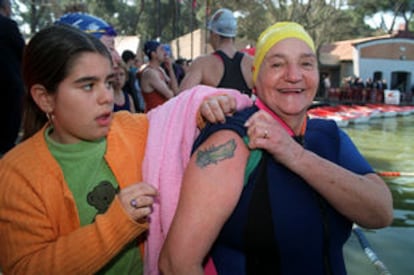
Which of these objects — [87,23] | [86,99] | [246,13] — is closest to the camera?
[86,99]

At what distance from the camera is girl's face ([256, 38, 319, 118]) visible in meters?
1.73

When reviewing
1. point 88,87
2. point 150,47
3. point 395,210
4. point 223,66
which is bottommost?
point 395,210

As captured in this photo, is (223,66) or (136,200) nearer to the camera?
(136,200)

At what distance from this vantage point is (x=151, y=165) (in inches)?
65.2

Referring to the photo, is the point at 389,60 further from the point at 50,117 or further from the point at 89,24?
the point at 50,117

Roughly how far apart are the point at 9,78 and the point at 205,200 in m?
2.54

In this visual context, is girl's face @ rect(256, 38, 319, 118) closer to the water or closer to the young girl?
the young girl

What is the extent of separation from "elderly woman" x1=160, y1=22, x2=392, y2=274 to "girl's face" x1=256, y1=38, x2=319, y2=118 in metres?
0.04

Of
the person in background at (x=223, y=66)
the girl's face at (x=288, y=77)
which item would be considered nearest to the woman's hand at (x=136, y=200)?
the girl's face at (x=288, y=77)

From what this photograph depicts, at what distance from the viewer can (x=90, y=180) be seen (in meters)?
1.64

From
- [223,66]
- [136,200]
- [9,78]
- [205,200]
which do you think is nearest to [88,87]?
[136,200]

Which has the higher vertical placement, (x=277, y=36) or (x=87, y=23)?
(x=87, y=23)

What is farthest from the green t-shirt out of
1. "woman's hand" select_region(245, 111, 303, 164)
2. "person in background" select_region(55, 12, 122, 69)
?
"person in background" select_region(55, 12, 122, 69)

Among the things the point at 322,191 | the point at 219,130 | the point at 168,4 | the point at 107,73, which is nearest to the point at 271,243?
the point at 322,191
